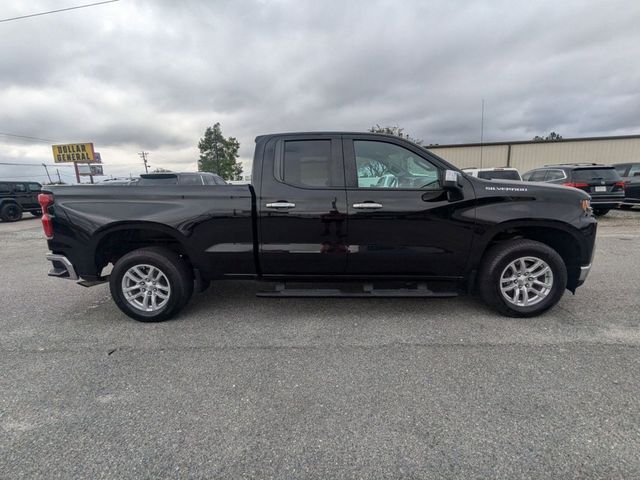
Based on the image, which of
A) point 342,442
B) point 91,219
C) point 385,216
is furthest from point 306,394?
point 91,219

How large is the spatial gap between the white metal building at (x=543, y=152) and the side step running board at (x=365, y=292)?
2418cm

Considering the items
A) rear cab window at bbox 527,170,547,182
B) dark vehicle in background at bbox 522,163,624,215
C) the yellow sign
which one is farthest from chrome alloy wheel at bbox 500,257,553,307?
the yellow sign

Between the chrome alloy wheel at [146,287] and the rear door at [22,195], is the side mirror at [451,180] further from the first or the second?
the rear door at [22,195]

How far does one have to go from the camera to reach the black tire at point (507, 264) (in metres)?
3.39

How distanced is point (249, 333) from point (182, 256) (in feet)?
4.08

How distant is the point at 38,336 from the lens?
3.32 meters

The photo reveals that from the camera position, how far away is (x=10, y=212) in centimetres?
1466

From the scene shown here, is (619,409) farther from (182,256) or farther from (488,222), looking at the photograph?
(182,256)

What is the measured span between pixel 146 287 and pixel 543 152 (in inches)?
1123

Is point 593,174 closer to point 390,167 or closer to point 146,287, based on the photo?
point 390,167

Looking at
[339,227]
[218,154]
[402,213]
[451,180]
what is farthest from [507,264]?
[218,154]

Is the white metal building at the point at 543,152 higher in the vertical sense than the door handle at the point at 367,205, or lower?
higher

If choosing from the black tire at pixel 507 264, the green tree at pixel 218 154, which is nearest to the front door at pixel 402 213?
the black tire at pixel 507 264

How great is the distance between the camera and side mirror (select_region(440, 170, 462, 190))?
3.21m
